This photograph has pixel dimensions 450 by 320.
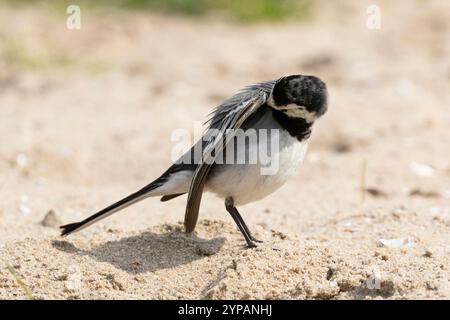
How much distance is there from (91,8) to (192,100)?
3.28 m

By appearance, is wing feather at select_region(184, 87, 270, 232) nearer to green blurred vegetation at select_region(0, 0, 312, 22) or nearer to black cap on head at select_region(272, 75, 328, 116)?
black cap on head at select_region(272, 75, 328, 116)

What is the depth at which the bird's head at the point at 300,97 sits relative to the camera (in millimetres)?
4852

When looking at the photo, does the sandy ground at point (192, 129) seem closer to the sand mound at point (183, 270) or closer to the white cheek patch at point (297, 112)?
the sand mound at point (183, 270)

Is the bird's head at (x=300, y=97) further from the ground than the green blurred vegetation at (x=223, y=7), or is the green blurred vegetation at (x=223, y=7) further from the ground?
the green blurred vegetation at (x=223, y=7)

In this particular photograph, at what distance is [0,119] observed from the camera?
28.6ft

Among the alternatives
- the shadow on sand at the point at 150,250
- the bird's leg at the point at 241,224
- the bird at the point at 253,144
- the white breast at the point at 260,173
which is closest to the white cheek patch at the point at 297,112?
the bird at the point at 253,144

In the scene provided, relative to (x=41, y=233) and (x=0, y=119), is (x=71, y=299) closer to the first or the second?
(x=41, y=233)

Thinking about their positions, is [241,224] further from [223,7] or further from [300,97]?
[223,7]

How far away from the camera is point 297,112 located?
4.90 meters

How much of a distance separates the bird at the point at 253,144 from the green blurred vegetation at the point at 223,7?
22.8 feet

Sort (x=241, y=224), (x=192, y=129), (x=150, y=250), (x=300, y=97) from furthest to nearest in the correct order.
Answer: (x=192, y=129)
(x=241, y=224)
(x=150, y=250)
(x=300, y=97)

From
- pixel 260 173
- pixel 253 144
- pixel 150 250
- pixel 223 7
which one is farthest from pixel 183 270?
pixel 223 7

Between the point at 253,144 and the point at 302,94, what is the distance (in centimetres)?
41
